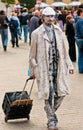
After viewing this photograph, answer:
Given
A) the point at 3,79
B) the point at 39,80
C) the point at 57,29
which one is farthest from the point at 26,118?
the point at 3,79

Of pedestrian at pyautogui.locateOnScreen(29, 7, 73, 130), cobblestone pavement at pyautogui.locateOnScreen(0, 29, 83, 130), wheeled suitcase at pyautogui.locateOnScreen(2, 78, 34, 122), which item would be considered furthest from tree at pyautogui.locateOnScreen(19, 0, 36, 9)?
pedestrian at pyautogui.locateOnScreen(29, 7, 73, 130)

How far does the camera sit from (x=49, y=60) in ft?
24.4

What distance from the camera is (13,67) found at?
15.8m

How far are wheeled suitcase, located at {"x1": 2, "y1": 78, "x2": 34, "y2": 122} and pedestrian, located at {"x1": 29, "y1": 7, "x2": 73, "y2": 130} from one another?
0.53 metres

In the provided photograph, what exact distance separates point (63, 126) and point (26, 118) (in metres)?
0.69

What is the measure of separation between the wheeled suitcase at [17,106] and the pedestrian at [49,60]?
0.53 metres

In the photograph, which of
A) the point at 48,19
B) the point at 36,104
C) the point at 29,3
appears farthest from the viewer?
the point at 29,3

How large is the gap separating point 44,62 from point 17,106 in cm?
92

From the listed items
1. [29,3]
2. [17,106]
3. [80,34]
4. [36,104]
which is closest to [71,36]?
[80,34]

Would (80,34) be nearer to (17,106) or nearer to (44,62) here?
(17,106)

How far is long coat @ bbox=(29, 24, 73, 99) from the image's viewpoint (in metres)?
7.39

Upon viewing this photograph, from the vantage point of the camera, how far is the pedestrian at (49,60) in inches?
291

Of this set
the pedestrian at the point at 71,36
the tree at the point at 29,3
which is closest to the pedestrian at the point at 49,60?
the pedestrian at the point at 71,36

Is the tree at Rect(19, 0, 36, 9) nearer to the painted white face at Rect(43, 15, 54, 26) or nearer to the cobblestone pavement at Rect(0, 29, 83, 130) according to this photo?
the cobblestone pavement at Rect(0, 29, 83, 130)
